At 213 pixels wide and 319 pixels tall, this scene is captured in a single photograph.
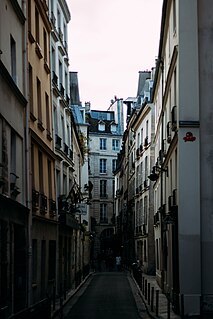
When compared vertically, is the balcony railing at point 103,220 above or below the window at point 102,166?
below

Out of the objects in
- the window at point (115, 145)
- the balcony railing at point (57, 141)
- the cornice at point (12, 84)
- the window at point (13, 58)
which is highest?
the window at point (115, 145)

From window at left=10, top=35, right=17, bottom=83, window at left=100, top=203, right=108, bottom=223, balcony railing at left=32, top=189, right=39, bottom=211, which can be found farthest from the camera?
window at left=100, top=203, right=108, bottom=223

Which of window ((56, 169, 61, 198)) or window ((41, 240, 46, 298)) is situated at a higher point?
window ((56, 169, 61, 198))

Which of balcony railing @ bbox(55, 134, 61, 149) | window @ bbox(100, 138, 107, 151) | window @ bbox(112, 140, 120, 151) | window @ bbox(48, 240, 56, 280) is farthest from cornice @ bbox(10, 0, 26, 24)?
window @ bbox(112, 140, 120, 151)

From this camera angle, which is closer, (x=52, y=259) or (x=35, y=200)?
(x=35, y=200)

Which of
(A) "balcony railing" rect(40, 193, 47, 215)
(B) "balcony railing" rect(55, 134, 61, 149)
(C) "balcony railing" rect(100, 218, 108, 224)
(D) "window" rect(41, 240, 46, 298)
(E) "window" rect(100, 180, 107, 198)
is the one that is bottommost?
(D) "window" rect(41, 240, 46, 298)

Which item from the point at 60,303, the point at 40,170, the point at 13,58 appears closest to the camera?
the point at 13,58

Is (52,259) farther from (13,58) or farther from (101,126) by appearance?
(101,126)

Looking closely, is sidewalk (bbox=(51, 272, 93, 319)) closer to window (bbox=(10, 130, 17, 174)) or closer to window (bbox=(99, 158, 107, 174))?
window (bbox=(10, 130, 17, 174))

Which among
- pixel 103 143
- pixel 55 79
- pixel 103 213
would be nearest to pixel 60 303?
pixel 55 79

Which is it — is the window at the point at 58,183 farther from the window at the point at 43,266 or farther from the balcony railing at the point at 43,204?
the window at the point at 43,266

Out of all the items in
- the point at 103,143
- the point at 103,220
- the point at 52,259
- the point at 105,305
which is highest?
the point at 103,143

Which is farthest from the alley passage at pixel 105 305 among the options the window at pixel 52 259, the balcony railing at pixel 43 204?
the balcony railing at pixel 43 204

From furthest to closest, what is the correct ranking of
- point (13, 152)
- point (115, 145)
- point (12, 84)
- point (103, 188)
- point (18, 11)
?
point (115, 145) → point (103, 188) → point (18, 11) → point (13, 152) → point (12, 84)
